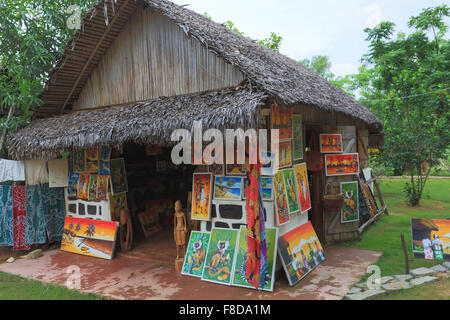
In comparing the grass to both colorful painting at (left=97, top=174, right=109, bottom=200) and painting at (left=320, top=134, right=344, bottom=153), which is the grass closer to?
colorful painting at (left=97, top=174, right=109, bottom=200)

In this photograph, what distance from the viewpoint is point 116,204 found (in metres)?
6.60

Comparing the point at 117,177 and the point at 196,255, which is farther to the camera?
the point at 117,177

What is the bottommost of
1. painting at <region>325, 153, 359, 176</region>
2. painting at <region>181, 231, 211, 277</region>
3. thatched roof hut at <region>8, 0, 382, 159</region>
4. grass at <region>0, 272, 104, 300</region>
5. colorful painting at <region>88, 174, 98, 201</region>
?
grass at <region>0, 272, 104, 300</region>

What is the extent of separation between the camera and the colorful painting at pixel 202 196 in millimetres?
5078

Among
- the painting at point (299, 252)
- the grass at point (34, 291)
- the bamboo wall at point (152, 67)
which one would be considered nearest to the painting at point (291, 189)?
the painting at point (299, 252)

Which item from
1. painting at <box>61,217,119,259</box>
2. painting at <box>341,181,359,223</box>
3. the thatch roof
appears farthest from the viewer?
painting at <box>341,181,359,223</box>

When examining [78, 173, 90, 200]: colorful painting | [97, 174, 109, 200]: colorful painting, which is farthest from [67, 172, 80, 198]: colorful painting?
[97, 174, 109, 200]: colorful painting

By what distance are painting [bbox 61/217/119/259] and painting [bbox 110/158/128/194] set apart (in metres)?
0.68

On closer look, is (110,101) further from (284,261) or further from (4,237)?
(284,261)

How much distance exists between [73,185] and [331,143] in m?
5.45

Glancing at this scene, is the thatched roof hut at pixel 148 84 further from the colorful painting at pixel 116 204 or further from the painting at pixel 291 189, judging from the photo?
the colorful painting at pixel 116 204

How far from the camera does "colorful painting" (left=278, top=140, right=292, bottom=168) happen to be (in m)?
5.00

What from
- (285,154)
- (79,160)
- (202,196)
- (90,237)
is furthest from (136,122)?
(90,237)

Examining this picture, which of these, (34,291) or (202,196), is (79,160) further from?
(202,196)
